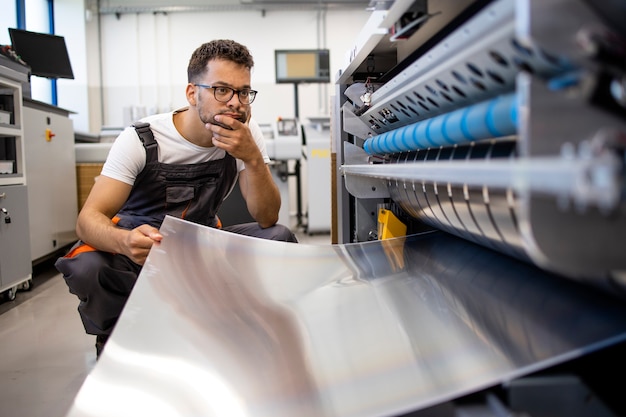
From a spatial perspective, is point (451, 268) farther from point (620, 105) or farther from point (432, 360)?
point (620, 105)

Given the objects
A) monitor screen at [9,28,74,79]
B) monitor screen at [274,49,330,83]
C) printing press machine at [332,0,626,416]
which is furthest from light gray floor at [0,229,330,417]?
monitor screen at [274,49,330,83]

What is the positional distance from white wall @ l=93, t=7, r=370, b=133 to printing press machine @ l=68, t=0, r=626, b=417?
15.4 feet

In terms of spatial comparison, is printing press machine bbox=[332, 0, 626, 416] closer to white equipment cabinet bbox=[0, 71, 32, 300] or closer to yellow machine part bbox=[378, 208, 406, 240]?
yellow machine part bbox=[378, 208, 406, 240]

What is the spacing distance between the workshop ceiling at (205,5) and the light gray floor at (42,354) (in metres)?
3.92

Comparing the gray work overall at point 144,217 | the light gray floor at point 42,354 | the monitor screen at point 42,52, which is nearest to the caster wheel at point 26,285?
the light gray floor at point 42,354

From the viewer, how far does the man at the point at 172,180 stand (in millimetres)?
1455

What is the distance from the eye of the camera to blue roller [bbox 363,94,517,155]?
74 centimetres

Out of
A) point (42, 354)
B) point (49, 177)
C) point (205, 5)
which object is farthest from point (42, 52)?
point (42, 354)

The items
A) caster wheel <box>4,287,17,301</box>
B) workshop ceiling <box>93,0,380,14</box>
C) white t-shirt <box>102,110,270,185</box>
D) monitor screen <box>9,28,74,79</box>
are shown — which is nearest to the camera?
white t-shirt <box>102,110,270,185</box>

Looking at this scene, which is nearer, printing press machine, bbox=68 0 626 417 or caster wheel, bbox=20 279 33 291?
printing press machine, bbox=68 0 626 417

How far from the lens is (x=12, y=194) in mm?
2502

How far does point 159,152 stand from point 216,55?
373mm

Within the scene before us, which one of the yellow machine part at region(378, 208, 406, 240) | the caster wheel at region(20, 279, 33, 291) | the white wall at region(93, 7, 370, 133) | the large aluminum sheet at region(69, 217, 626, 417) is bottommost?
the caster wheel at region(20, 279, 33, 291)

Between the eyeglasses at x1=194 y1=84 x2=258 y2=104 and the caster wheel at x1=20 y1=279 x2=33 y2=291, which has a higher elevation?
the eyeglasses at x1=194 y1=84 x2=258 y2=104
